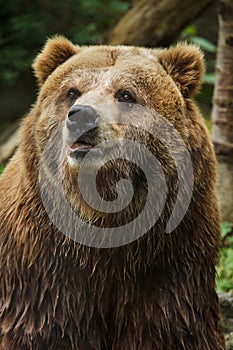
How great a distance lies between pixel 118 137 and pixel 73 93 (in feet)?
1.40

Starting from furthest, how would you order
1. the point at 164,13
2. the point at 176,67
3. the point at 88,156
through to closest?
1. the point at 164,13
2. the point at 176,67
3. the point at 88,156

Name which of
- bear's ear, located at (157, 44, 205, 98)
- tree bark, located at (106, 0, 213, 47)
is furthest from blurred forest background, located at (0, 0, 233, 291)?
bear's ear, located at (157, 44, 205, 98)

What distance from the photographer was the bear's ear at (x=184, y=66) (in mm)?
4754

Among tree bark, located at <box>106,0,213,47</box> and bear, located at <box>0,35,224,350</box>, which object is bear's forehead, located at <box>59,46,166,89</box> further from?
tree bark, located at <box>106,0,213,47</box>

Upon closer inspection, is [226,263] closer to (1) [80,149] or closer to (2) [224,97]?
(2) [224,97]

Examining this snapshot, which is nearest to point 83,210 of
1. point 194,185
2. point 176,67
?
point 194,185

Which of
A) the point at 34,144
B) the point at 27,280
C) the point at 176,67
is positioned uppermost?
the point at 176,67

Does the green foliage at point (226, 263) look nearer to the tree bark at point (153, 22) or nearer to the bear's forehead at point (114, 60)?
the bear's forehead at point (114, 60)

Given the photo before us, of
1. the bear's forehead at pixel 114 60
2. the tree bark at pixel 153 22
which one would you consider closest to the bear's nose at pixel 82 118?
the bear's forehead at pixel 114 60

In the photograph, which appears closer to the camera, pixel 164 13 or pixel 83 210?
pixel 83 210

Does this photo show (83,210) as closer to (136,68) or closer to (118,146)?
(118,146)

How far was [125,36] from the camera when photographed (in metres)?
8.61

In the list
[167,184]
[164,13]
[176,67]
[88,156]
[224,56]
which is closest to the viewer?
[88,156]

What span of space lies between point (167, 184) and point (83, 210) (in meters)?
0.49
